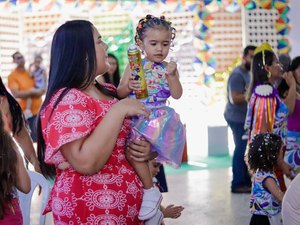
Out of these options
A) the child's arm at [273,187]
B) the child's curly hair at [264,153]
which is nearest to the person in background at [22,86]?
the child's curly hair at [264,153]

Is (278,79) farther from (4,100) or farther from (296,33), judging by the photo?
(296,33)

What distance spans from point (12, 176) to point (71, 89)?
1.40ft

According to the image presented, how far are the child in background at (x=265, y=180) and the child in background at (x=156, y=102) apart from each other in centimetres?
107

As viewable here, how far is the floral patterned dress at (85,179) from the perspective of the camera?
2.00 meters

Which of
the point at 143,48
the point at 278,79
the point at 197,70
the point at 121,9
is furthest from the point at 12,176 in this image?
the point at 121,9

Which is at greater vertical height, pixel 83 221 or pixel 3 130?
pixel 3 130

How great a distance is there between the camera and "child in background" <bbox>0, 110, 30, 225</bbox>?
220 centimetres

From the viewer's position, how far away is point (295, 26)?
26.1 ft

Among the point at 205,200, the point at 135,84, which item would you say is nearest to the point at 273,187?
the point at 135,84

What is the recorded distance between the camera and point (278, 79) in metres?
4.87

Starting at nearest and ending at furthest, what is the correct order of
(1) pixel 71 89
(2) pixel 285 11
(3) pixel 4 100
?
1. (1) pixel 71 89
2. (3) pixel 4 100
3. (2) pixel 285 11

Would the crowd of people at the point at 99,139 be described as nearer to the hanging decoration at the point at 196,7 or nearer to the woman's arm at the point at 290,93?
the woman's arm at the point at 290,93

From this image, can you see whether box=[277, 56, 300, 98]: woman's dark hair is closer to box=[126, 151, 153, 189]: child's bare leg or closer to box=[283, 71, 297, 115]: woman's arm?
box=[283, 71, 297, 115]: woman's arm

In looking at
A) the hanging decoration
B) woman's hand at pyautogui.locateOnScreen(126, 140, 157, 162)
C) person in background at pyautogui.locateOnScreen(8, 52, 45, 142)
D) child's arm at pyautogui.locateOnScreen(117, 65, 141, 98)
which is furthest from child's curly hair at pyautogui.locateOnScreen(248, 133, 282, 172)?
the hanging decoration
